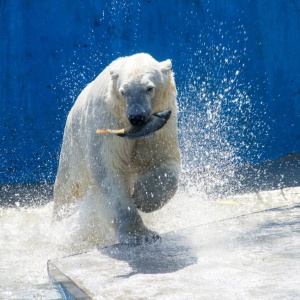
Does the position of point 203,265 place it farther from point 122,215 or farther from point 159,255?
point 122,215

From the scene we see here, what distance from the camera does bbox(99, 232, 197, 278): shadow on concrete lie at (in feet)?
10.1

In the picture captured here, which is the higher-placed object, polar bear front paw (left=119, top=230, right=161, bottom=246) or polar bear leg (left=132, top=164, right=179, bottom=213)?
polar bear leg (left=132, top=164, right=179, bottom=213)

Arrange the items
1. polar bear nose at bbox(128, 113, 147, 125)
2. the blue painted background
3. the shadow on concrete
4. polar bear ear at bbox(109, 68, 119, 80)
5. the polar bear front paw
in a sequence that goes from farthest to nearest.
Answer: the blue painted background, polar bear ear at bbox(109, 68, 119, 80), the polar bear front paw, polar bear nose at bbox(128, 113, 147, 125), the shadow on concrete

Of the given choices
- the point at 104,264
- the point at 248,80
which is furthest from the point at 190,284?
the point at 248,80

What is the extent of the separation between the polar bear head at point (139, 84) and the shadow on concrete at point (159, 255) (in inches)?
24.7

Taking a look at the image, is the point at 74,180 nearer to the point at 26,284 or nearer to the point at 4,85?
the point at 26,284

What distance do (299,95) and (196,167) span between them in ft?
4.38

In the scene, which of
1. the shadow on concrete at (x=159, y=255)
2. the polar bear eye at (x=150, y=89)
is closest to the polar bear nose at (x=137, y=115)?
the polar bear eye at (x=150, y=89)

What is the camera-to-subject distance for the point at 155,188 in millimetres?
3963

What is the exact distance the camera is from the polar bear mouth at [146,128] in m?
3.73

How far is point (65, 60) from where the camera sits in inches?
273

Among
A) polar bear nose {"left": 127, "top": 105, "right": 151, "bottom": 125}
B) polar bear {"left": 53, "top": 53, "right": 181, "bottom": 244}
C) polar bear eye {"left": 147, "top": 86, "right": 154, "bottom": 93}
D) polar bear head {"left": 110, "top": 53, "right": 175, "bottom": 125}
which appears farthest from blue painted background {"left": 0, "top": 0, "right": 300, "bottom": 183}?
polar bear nose {"left": 127, "top": 105, "right": 151, "bottom": 125}

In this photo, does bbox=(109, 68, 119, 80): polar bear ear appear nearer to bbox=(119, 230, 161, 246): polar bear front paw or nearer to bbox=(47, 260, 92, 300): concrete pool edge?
bbox=(119, 230, 161, 246): polar bear front paw

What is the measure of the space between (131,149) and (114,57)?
9.55 feet
